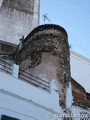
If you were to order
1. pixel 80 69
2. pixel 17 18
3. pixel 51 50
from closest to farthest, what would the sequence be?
pixel 51 50, pixel 80 69, pixel 17 18

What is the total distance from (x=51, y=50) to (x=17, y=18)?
10.8 meters

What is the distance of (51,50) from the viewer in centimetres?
1633

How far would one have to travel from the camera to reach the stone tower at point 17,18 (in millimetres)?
24969

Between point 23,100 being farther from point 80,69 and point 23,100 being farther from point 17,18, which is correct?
point 17,18

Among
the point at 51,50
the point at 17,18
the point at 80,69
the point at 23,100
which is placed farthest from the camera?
the point at 17,18

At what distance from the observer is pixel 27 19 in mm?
26328

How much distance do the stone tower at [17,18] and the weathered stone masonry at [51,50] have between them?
22.1 ft

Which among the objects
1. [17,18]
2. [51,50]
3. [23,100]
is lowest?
[23,100]

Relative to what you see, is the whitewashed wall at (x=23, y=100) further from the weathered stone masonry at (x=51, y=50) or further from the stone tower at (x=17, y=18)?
the stone tower at (x=17, y=18)

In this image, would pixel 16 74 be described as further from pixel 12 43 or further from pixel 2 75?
pixel 12 43

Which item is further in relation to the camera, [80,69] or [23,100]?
[80,69]

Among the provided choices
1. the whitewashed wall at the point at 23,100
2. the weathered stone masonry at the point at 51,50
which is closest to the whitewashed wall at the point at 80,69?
the weathered stone masonry at the point at 51,50

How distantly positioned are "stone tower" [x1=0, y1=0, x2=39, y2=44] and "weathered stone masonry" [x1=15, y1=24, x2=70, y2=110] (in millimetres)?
6738

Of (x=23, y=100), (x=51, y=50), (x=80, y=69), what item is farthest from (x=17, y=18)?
(x=23, y=100)
